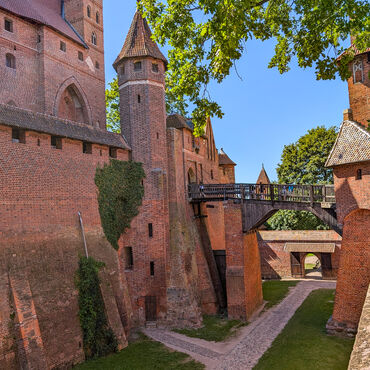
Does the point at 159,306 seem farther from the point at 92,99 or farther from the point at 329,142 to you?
the point at 329,142

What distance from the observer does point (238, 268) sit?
744 inches

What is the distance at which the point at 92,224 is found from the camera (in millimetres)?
15961

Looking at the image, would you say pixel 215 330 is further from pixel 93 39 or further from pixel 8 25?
pixel 93 39

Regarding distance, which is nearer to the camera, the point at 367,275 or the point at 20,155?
the point at 20,155

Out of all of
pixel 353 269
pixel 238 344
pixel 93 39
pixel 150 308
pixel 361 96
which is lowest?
pixel 238 344

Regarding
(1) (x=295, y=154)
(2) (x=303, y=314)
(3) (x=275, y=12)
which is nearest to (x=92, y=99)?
(3) (x=275, y=12)

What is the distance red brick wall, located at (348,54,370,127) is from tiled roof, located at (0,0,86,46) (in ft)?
54.0

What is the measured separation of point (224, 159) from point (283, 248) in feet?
31.8

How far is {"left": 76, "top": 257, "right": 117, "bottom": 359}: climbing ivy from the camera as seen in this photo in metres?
13.5

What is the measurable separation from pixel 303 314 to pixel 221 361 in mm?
6958

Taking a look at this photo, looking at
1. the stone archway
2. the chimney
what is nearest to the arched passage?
the chimney

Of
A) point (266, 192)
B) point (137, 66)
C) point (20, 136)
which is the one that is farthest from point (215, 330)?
point (137, 66)

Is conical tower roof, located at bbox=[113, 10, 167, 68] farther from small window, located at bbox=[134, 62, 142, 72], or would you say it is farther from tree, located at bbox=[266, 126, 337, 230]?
tree, located at bbox=[266, 126, 337, 230]

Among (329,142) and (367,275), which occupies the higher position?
(329,142)
